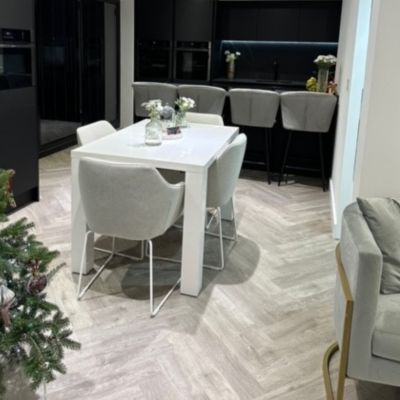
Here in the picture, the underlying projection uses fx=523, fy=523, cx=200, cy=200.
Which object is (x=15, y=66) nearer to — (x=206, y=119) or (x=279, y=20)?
(x=206, y=119)

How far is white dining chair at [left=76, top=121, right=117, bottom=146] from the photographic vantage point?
11.4ft

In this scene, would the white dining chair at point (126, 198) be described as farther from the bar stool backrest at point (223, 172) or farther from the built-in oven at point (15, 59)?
the built-in oven at point (15, 59)

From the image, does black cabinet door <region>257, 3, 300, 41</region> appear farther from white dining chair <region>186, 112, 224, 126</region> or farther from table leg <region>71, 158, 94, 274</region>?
table leg <region>71, 158, 94, 274</region>

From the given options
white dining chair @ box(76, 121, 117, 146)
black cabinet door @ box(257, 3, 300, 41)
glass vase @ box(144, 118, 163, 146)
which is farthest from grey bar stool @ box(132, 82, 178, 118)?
black cabinet door @ box(257, 3, 300, 41)

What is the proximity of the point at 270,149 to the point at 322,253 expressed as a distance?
7.66ft

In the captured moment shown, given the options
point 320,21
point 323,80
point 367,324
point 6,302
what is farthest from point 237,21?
point 6,302

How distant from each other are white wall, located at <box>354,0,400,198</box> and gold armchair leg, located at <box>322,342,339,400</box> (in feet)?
2.66

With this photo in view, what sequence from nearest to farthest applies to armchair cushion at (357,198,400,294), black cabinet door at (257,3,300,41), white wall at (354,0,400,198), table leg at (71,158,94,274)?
armchair cushion at (357,198,400,294) < white wall at (354,0,400,198) < table leg at (71,158,94,274) < black cabinet door at (257,3,300,41)

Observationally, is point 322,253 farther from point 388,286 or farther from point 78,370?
point 78,370

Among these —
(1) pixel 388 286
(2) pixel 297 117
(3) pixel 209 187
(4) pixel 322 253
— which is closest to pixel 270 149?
(2) pixel 297 117

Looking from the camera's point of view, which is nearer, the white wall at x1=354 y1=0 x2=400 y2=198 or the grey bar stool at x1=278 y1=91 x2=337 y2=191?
the white wall at x1=354 y1=0 x2=400 y2=198

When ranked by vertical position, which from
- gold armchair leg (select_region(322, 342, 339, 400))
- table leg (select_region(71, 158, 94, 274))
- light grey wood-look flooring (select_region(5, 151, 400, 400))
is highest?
table leg (select_region(71, 158, 94, 274))

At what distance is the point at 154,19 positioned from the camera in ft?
26.7

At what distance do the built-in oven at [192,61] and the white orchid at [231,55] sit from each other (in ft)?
1.03
